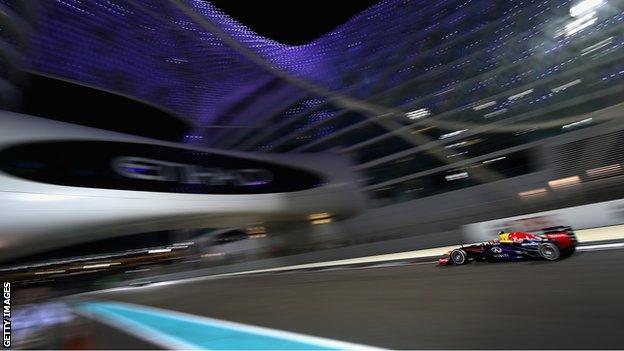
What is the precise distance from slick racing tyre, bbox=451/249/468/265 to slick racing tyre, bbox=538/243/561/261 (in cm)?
150

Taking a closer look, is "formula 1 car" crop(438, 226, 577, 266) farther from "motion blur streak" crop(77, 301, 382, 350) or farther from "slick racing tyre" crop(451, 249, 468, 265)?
"motion blur streak" crop(77, 301, 382, 350)

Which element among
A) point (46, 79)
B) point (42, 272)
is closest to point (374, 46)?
point (46, 79)

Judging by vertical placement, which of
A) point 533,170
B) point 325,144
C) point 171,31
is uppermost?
point 171,31

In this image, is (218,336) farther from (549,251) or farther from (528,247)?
(549,251)

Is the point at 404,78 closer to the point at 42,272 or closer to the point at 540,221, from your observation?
the point at 540,221

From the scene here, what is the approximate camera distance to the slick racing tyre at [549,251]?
609 cm

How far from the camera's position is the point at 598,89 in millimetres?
20953

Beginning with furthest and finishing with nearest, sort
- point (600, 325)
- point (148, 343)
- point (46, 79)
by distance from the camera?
1. point (46, 79)
2. point (148, 343)
3. point (600, 325)

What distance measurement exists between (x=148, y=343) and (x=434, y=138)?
26.5m

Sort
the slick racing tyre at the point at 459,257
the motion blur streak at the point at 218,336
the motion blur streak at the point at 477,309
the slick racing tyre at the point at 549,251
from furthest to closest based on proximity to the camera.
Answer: the slick racing tyre at the point at 459,257, the slick racing tyre at the point at 549,251, the motion blur streak at the point at 218,336, the motion blur streak at the point at 477,309

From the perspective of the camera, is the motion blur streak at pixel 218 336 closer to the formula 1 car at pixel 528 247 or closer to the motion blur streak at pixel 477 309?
the motion blur streak at pixel 477 309

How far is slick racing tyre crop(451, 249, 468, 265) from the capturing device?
7.54 metres

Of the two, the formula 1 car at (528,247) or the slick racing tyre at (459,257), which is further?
the slick racing tyre at (459,257)

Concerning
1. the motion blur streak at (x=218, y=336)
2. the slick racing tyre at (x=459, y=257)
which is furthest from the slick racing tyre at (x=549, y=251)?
the motion blur streak at (x=218, y=336)
